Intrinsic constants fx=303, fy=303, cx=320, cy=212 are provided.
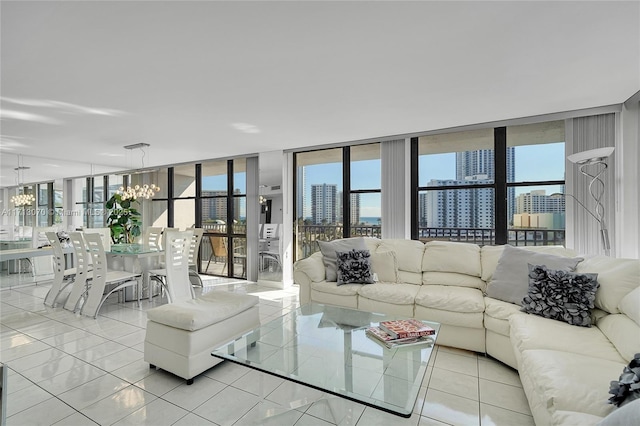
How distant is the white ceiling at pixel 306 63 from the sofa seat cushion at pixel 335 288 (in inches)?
78.9

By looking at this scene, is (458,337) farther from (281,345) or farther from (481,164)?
(481,164)

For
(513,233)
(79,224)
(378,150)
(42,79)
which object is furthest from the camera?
(79,224)

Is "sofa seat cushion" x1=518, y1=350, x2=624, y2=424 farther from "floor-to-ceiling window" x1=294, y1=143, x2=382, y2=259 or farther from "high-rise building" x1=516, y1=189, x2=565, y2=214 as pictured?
"floor-to-ceiling window" x1=294, y1=143, x2=382, y2=259

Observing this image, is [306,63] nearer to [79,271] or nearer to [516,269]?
[516,269]

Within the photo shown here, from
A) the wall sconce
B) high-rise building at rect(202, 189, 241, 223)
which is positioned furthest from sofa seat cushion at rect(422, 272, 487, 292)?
high-rise building at rect(202, 189, 241, 223)

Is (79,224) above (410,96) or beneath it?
beneath

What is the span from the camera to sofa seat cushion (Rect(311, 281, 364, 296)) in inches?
133

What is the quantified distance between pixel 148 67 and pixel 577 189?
15.1ft

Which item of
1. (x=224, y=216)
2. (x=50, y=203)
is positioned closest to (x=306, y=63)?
(x=224, y=216)

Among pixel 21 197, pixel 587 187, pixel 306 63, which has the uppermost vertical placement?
pixel 306 63

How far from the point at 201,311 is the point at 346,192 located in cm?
328

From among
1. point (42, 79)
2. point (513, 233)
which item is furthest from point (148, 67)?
point (513, 233)

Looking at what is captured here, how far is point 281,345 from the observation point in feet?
6.69

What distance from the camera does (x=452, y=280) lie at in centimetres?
344
